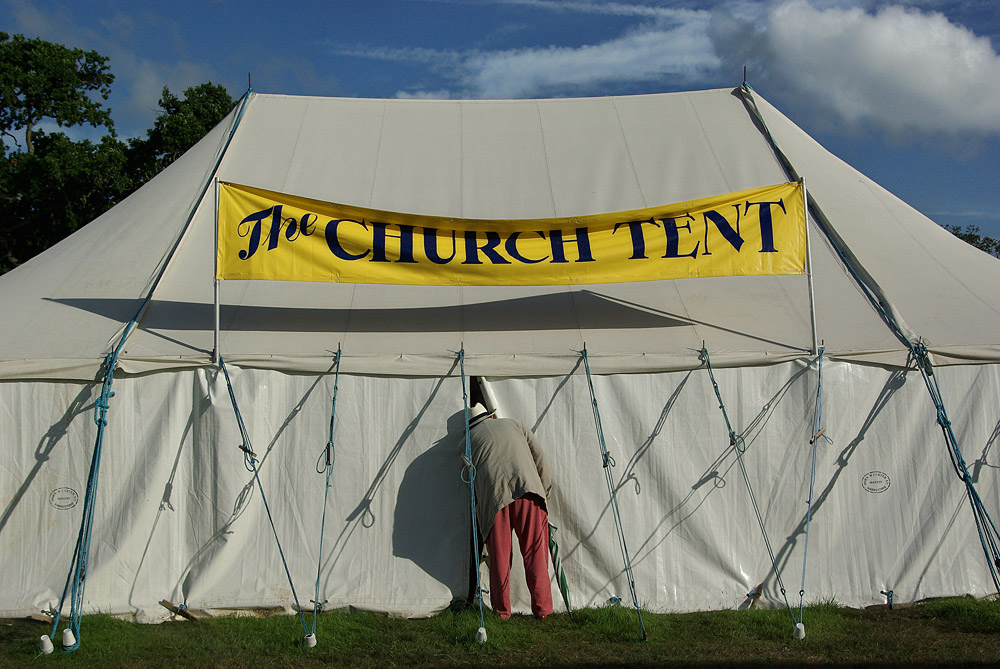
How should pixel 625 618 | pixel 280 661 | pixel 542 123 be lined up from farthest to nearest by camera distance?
1. pixel 542 123
2. pixel 625 618
3. pixel 280 661

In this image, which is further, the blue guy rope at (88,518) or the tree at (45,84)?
the tree at (45,84)

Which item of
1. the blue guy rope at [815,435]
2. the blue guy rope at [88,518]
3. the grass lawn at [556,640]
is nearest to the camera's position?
the grass lawn at [556,640]

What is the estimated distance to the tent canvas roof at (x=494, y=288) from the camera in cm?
397

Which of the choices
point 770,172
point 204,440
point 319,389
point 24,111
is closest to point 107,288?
point 204,440

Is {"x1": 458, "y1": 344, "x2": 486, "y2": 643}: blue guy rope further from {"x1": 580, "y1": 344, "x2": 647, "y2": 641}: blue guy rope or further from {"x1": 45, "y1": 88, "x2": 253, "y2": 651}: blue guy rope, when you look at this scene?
{"x1": 45, "y1": 88, "x2": 253, "y2": 651}: blue guy rope

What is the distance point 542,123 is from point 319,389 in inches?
130

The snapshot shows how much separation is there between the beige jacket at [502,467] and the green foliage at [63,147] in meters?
10.8

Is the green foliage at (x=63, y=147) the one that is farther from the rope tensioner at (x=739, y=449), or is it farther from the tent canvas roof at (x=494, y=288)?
the rope tensioner at (x=739, y=449)

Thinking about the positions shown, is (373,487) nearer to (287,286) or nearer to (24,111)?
(287,286)

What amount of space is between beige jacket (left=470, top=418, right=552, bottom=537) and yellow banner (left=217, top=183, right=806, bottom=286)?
846 mm

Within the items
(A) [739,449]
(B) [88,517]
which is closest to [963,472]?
(A) [739,449]

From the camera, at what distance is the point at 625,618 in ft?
11.8

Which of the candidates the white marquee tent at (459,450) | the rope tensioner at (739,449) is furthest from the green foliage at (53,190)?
the rope tensioner at (739,449)

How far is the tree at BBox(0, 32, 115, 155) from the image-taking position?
1307cm
